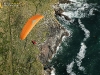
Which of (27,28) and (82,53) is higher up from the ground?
(27,28)

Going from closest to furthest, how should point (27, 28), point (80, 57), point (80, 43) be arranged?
point (27, 28), point (80, 57), point (80, 43)

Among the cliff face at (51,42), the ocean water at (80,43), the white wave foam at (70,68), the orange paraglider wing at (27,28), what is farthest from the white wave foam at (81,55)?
the orange paraglider wing at (27,28)

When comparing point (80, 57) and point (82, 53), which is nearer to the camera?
point (80, 57)

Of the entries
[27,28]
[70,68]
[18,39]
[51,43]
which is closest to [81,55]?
[70,68]

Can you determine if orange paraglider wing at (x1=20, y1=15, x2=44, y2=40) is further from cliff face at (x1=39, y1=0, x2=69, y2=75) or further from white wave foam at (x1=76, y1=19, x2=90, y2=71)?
white wave foam at (x1=76, y1=19, x2=90, y2=71)

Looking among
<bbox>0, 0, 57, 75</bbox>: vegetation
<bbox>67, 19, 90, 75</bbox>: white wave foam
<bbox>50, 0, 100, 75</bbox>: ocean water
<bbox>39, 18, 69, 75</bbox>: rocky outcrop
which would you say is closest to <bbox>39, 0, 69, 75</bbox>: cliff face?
<bbox>39, 18, 69, 75</bbox>: rocky outcrop

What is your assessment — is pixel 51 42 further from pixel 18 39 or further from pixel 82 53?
pixel 18 39

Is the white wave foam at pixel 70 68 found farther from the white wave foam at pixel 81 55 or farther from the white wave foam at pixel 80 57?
the white wave foam at pixel 81 55

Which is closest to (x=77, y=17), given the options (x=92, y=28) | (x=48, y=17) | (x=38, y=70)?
(x=92, y=28)
